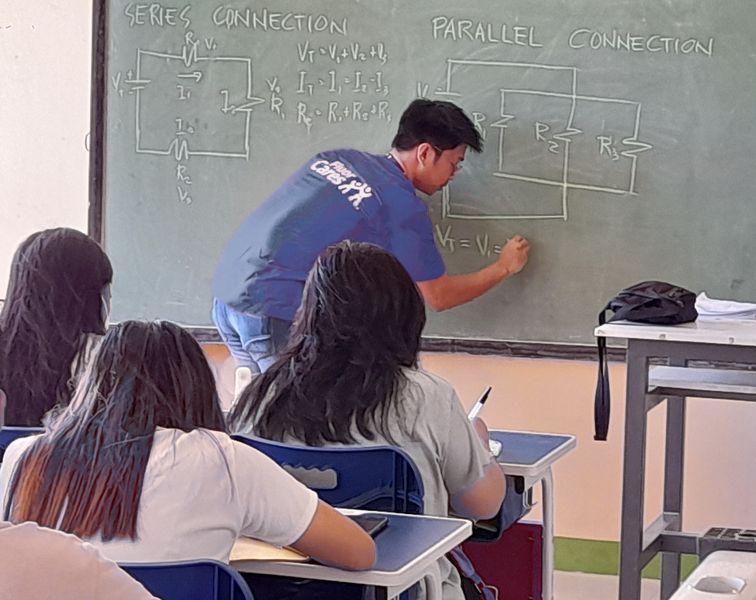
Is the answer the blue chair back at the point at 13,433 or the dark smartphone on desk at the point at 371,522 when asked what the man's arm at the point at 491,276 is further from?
the dark smartphone on desk at the point at 371,522

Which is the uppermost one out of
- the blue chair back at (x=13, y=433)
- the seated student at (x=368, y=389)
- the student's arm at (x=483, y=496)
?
the seated student at (x=368, y=389)

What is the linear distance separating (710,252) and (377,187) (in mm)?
1051

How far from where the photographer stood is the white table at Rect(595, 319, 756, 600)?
332 cm

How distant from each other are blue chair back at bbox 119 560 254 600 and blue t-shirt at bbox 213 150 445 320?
7.02ft

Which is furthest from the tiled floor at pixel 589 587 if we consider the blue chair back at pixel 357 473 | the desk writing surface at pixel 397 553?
the desk writing surface at pixel 397 553

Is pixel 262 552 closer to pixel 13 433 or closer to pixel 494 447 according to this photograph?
pixel 13 433

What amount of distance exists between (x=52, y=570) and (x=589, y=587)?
327 cm

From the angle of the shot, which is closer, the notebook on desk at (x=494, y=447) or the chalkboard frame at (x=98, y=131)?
the notebook on desk at (x=494, y=447)

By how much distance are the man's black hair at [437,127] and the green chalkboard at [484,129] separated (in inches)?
7.3

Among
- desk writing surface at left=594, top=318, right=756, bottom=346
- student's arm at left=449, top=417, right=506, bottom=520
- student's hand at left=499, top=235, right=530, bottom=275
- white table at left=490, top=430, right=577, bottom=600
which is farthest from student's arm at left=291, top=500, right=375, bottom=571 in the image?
student's hand at left=499, top=235, right=530, bottom=275

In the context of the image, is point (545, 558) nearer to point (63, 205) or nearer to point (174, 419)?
point (174, 419)

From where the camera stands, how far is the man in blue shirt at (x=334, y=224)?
12.7ft

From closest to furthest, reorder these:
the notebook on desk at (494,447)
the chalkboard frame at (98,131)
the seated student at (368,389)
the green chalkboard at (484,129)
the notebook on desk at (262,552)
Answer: the notebook on desk at (262,552) < the seated student at (368,389) < the notebook on desk at (494,447) < the green chalkboard at (484,129) < the chalkboard frame at (98,131)

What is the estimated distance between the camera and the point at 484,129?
13.7ft
